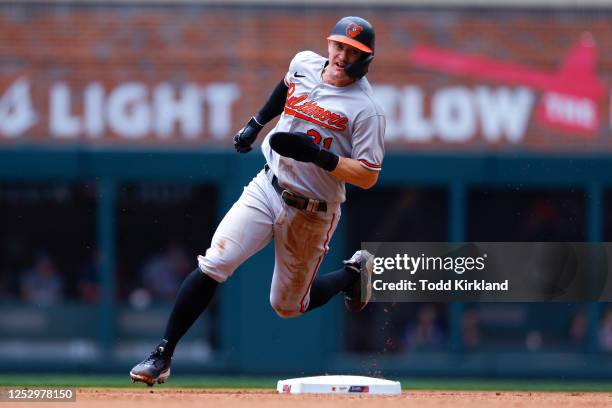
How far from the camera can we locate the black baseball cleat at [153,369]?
21.4 ft

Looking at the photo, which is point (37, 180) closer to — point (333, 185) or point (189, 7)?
point (189, 7)

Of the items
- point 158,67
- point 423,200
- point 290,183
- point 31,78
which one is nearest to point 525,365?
point 423,200

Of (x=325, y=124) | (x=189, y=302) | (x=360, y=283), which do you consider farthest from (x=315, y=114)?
(x=360, y=283)

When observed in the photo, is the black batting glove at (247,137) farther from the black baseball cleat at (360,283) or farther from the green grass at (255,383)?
the green grass at (255,383)

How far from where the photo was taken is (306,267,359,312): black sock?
23.6ft

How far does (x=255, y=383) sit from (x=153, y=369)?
4.85 meters

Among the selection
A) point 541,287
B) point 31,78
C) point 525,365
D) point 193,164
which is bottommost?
point 525,365

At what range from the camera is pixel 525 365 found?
1291 centimetres

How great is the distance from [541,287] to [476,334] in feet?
8.49

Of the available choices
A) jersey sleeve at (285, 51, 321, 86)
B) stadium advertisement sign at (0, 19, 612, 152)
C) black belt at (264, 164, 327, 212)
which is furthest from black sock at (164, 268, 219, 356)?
stadium advertisement sign at (0, 19, 612, 152)
